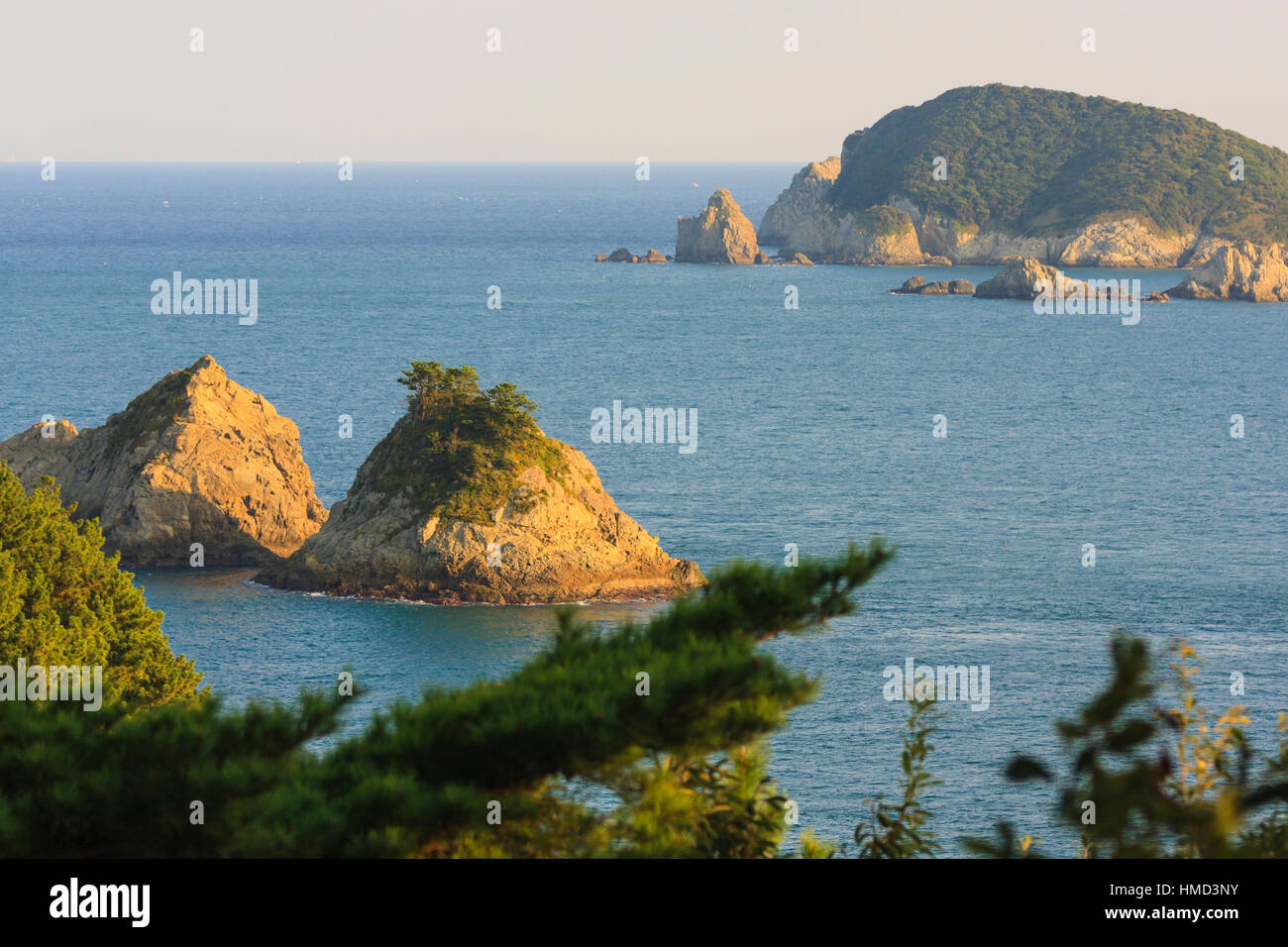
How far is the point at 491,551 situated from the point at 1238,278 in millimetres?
151838

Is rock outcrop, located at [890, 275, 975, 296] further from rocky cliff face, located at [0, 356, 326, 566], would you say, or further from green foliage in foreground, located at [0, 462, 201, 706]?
green foliage in foreground, located at [0, 462, 201, 706]

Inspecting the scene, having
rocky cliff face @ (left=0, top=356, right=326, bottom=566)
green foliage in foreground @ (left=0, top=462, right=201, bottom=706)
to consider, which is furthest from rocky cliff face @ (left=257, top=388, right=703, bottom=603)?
green foliage in foreground @ (left=0, top=462, right=201, bottom=706)

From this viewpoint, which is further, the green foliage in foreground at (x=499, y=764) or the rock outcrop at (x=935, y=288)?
the rock outcrop at (x=935, y=288)

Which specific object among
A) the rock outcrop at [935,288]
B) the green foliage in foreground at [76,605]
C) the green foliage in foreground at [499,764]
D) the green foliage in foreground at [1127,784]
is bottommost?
the green foliage in foreground at [76,605]

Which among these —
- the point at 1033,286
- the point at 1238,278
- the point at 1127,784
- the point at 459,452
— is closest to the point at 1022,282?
the point at 1033,286

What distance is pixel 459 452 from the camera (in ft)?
198

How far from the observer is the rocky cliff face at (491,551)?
5784 centimetres

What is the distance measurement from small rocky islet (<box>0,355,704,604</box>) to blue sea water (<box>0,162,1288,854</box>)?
80.2 inches

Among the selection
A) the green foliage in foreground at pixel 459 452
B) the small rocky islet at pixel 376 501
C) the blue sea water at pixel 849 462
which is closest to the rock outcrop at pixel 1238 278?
the blue sea water at pixel 849 462

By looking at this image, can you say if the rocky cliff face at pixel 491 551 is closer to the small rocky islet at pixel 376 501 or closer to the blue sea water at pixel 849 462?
the small rocky islet at pixel 376 501

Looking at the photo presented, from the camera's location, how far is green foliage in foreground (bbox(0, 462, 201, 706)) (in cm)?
2756

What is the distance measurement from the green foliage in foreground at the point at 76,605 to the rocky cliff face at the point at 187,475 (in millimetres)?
29660

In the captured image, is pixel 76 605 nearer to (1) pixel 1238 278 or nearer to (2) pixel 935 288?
(2) pixel 935 288
